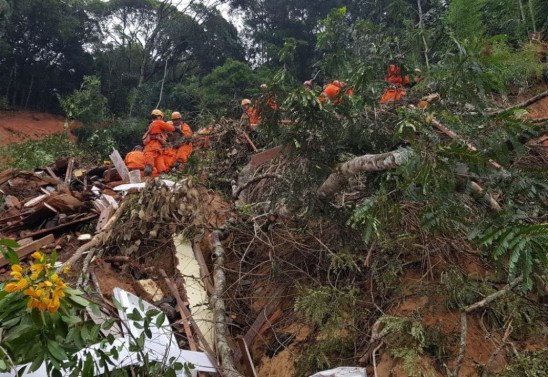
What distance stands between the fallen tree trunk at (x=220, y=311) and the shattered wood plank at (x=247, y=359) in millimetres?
91

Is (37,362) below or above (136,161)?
below

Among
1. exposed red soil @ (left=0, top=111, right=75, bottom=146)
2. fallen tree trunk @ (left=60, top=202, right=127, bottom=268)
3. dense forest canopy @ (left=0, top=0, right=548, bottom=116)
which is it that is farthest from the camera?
dense forest canopy @ (left=0, top=0, right=548, bottom=116)

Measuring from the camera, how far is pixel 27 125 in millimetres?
22500

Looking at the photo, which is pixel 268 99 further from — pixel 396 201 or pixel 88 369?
pixel 88 369

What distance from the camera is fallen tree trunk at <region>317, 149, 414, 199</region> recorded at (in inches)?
101

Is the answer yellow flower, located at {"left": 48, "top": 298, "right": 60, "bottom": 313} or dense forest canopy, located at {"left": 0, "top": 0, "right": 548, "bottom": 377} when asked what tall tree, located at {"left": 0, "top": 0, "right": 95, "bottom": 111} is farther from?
yellow flower, located at {"left": 48, "top": 298, "right": 60, "bottom": 313}

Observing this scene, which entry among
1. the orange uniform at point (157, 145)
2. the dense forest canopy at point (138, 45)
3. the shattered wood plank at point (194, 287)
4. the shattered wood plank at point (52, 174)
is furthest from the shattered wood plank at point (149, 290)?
the dense forest canopy at point (138, 45)

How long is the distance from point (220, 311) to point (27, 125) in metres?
22.3

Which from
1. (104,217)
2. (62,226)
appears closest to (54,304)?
(104,217)

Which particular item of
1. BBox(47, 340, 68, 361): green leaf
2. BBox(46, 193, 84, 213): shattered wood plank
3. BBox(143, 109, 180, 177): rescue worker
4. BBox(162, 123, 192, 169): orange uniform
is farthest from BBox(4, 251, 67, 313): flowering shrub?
BBox(162, 123, 192, 169): orange uniform

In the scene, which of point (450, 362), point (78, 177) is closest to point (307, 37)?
point (78, 177)

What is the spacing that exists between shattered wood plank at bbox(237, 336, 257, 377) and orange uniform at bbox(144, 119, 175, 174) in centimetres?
489

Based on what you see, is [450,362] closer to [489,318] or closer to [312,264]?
[489,318]

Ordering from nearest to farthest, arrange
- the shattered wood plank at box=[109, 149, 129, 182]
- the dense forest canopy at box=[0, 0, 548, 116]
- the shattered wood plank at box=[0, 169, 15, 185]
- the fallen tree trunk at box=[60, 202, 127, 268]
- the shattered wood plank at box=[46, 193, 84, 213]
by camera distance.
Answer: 1. the fallen tree trunk at box=[60, 202, 127, 268]
2. the shattered wood plank at box=[46, 193, 84, 213]
3. the shattered wood plank at box=[0, 169, 15, 185]
4. the shattered wood plank at box=[109, 149, 129, 182]
5. the dense forest canopy at box=[0, 0, 548, 116]
